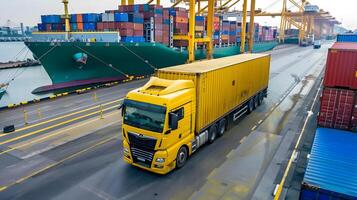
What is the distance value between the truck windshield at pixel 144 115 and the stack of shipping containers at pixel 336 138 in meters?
6.00

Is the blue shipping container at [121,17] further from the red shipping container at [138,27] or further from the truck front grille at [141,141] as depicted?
the truck front grille at [141,141]

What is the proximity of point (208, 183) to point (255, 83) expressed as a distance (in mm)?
12764

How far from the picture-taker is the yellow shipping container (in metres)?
13.8

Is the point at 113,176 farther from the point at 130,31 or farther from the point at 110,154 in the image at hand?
the point at 130,31

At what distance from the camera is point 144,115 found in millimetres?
11695

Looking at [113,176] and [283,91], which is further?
[283,91]

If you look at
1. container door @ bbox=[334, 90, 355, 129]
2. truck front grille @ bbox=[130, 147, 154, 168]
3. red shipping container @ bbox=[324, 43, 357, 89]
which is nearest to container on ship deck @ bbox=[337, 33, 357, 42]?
red shipping container @ bbox=[324, 43, 357, 89]

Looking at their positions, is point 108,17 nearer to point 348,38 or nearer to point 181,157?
point 181,157

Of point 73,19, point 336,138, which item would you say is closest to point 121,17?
point 73,19

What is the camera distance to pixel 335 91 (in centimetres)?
1513

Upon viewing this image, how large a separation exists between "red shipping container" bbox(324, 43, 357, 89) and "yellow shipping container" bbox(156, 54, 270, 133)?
5.52 meters

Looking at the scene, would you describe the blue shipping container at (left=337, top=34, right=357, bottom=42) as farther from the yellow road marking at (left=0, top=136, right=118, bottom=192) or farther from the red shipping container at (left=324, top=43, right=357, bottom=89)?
the yellow road marking at (left=0, top=136, right=118, bottom=192)

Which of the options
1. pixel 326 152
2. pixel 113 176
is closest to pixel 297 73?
pixel 326 152

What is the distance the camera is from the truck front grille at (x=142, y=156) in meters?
11.9
